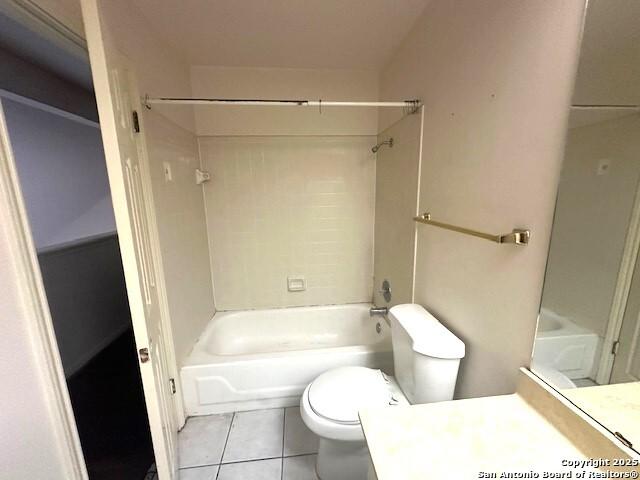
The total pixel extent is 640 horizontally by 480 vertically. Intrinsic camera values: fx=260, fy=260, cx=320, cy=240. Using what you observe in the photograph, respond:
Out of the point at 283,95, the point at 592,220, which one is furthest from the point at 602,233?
the point at 283,95

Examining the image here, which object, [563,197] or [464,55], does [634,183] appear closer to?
[563,197]

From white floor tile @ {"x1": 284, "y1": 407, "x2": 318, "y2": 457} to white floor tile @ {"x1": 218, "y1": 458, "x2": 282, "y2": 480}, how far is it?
0.27ft

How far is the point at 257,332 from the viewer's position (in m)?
2.38

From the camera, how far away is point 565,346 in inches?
29.2

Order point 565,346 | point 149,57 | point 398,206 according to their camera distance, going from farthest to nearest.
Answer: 1. point 398,206
2. point 149,57
3. point 565,346

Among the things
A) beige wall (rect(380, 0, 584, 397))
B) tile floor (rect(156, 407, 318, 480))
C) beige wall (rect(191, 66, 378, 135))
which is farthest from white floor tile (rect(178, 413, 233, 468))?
beige wall (rect(191, 66, 378, 135))

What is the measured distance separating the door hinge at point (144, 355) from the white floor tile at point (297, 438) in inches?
37.7

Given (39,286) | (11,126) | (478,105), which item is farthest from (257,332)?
(11,126)

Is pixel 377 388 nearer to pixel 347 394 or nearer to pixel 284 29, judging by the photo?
pixel 347 394

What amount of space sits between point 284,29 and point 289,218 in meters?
1.33

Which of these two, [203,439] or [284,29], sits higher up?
[284,29]

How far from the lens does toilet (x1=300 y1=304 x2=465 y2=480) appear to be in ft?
3.46

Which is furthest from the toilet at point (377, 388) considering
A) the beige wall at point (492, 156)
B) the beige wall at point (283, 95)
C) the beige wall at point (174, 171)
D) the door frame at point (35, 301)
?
the beige wall at point (283, 95)

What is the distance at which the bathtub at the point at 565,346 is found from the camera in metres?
0.69
